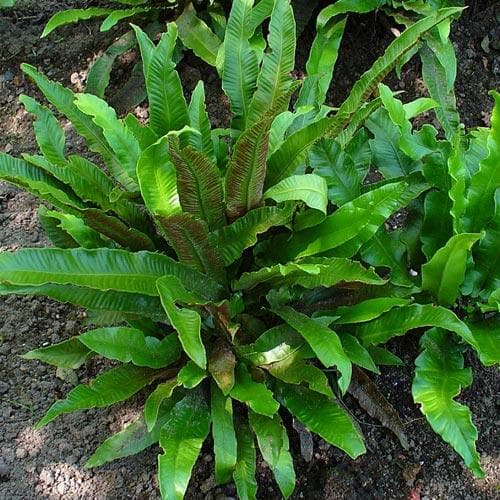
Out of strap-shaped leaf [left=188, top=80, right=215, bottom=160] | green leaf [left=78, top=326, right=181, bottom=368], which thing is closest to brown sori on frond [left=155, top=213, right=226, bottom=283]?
green leaf [left=78, top=326, right=181, bottom=368]

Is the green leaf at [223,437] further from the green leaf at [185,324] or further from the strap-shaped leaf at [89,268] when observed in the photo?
the strap-shaped leaf at [89,268]

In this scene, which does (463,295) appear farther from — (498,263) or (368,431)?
(368,431)

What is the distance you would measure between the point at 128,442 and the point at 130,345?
0.36m

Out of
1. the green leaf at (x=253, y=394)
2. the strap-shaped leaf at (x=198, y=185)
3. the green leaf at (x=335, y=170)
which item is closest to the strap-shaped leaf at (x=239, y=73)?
the green leaf at (x=335, y=170)

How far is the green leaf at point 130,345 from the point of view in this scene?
8.05 feet

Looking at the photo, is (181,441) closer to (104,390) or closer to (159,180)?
(104,390)

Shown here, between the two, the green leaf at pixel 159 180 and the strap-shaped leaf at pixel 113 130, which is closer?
the green leaf at pixel 159 180

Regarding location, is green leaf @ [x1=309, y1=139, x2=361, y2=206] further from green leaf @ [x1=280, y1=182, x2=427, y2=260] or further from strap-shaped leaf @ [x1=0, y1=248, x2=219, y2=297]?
strap-shaped leaf @ [x1=0, y1=248, x2=219, y2=297]

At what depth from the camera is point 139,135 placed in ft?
8.98

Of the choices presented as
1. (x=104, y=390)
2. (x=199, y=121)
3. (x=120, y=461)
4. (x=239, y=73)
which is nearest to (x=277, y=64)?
(x=239, y=73)

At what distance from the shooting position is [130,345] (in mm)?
2502

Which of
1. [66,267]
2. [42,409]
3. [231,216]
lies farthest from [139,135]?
[42,409]

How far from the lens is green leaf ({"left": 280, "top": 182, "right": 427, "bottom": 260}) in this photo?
2.50 metres

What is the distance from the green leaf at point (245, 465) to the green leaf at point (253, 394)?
207 millimetres
